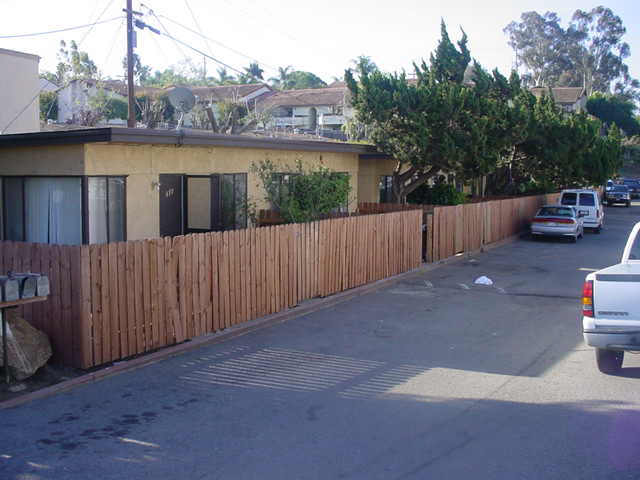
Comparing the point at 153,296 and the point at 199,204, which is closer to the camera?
the point at 153,296

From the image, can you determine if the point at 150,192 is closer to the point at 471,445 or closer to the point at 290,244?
the point at 290,244

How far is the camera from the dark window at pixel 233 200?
1681 centimetres

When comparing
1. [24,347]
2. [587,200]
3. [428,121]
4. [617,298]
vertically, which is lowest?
[24,347]

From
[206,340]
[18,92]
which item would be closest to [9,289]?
[206,340]

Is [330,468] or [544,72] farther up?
[544,72]

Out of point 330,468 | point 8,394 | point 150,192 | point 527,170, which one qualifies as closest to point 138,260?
point 8,394

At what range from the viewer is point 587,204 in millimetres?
31438

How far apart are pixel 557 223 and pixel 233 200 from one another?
1453 centimetres

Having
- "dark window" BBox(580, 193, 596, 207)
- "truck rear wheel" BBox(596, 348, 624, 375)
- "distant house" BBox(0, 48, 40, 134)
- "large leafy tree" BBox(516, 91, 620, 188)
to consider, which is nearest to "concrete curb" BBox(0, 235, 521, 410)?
"truck rear wheel" BBox(596, 348, 624, 375)

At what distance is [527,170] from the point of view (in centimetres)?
3588

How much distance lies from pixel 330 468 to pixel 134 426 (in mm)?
2173

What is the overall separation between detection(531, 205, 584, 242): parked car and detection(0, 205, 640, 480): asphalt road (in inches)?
604

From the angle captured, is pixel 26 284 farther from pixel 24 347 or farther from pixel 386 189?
pixel 386 189

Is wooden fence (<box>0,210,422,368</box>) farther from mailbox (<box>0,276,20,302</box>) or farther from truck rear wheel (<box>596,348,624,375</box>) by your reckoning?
truck rear wheel (<box>596,348,624,375</box>)
